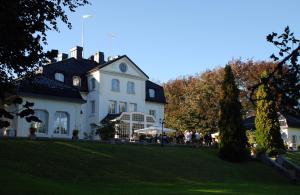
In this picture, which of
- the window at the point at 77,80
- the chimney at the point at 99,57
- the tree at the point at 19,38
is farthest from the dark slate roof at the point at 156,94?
the tree at the point at 19,38

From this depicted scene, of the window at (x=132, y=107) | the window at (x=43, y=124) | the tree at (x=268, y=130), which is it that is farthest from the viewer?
the window at (x=132, y=107)

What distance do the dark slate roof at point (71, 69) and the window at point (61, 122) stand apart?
40.4ft

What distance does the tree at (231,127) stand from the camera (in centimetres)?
3575

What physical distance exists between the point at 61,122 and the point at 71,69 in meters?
16.4

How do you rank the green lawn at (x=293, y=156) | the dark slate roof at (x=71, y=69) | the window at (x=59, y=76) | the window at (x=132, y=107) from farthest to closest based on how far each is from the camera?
1. the window at (x=132, y=107)
2. the window at (x=59, y=76)
3. the dark slate roof at (x=71, y=69)
4. the green lawn at (x=293, y=156)

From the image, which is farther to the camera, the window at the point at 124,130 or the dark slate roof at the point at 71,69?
the dark slate roof at the point at 71,69

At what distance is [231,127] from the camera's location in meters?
36.5

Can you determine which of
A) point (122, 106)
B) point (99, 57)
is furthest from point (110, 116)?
point (99, 57)

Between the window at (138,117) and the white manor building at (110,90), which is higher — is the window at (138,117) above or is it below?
below

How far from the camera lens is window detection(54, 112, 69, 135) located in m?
41.2

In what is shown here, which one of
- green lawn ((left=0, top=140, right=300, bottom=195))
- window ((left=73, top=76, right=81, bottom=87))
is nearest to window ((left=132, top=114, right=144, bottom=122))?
window ((left=73, top=76, right=81, bottom=87))

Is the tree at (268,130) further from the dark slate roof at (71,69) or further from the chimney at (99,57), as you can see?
the chimney at (99,57)

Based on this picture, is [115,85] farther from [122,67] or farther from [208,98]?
[208,98]

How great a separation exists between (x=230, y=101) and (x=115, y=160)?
12.8 meters
